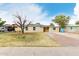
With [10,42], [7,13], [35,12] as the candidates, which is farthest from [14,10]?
[10,42]

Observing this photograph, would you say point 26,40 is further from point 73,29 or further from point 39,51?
point 73,29

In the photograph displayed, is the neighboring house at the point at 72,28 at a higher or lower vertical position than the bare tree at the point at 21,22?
lower

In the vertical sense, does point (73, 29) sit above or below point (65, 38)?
above

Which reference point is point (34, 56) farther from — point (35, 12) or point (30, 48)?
point (35, 12)

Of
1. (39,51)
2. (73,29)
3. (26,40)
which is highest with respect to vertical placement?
(73,29)

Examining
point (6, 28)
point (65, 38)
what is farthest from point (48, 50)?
point (6, 28)

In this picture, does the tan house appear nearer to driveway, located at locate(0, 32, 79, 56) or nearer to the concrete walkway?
driveway, located at locate(0, 32, 79, 56)

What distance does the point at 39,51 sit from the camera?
2.25 m

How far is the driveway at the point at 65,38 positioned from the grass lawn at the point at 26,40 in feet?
0.18

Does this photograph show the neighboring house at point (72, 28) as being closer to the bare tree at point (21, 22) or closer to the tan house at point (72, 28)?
the tan house at point (72, 28)

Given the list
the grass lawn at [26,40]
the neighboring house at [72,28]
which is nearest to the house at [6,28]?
the grass lawn at [26,40]

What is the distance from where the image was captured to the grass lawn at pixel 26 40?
7.47 feet

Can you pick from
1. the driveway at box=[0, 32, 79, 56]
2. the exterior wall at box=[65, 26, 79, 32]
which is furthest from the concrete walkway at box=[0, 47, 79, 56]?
the exterior wall at box=[65, 26, 79, 32]

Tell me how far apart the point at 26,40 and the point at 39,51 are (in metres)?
0.22
